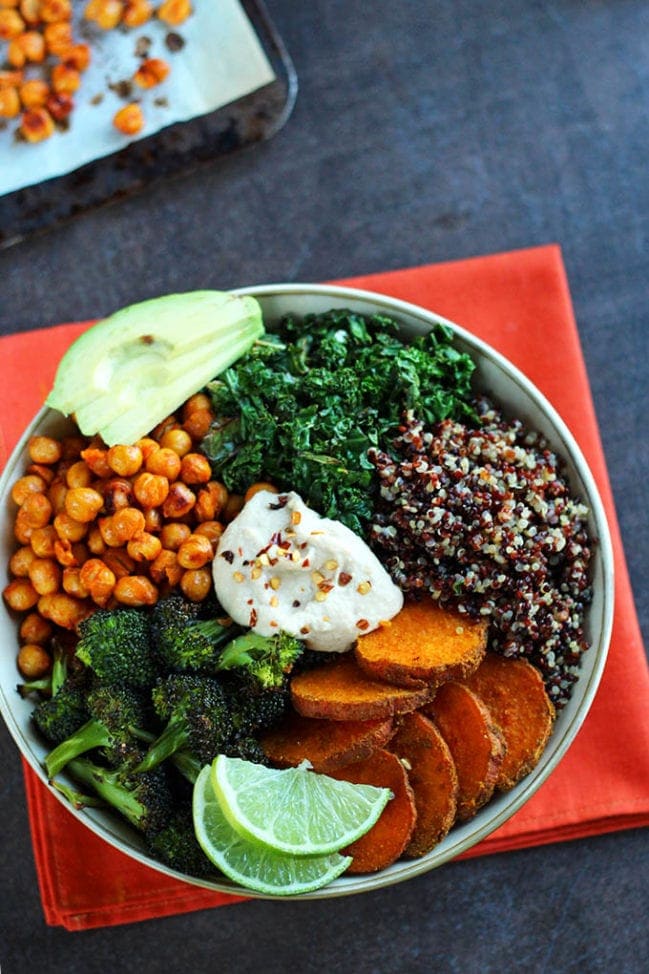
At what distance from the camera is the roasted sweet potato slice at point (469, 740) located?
272 centimetres

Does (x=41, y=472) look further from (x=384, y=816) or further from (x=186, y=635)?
(x=384, y=816)

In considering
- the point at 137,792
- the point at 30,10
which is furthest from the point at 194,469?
the point at 30,10

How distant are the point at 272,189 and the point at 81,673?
1.99m

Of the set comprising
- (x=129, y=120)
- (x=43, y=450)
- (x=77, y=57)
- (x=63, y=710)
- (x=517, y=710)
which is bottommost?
(x=517, y=710)

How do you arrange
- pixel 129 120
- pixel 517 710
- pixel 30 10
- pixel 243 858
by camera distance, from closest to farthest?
pixel 243 858
pixel 517 710
pixel 129 120
pixel 30 10

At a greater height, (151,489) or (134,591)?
(151,489)

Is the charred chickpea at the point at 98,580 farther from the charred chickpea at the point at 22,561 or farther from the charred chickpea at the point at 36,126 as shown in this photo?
the charred chickpea at the point at 36,126

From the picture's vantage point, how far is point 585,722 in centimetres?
325

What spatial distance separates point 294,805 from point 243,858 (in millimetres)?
197

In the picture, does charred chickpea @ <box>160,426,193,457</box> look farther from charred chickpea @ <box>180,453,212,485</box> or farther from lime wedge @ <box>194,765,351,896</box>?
lime wedge @ <box>194,765,351,896</box>

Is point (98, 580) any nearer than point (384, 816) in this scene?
No

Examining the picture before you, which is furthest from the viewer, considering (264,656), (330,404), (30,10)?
(30,10)

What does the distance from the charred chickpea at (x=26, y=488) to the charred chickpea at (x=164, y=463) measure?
0.35 m

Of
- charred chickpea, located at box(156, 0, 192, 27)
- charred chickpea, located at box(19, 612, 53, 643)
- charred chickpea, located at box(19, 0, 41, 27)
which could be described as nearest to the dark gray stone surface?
charred chickpea, located at box(156, 0, 192, 27)
